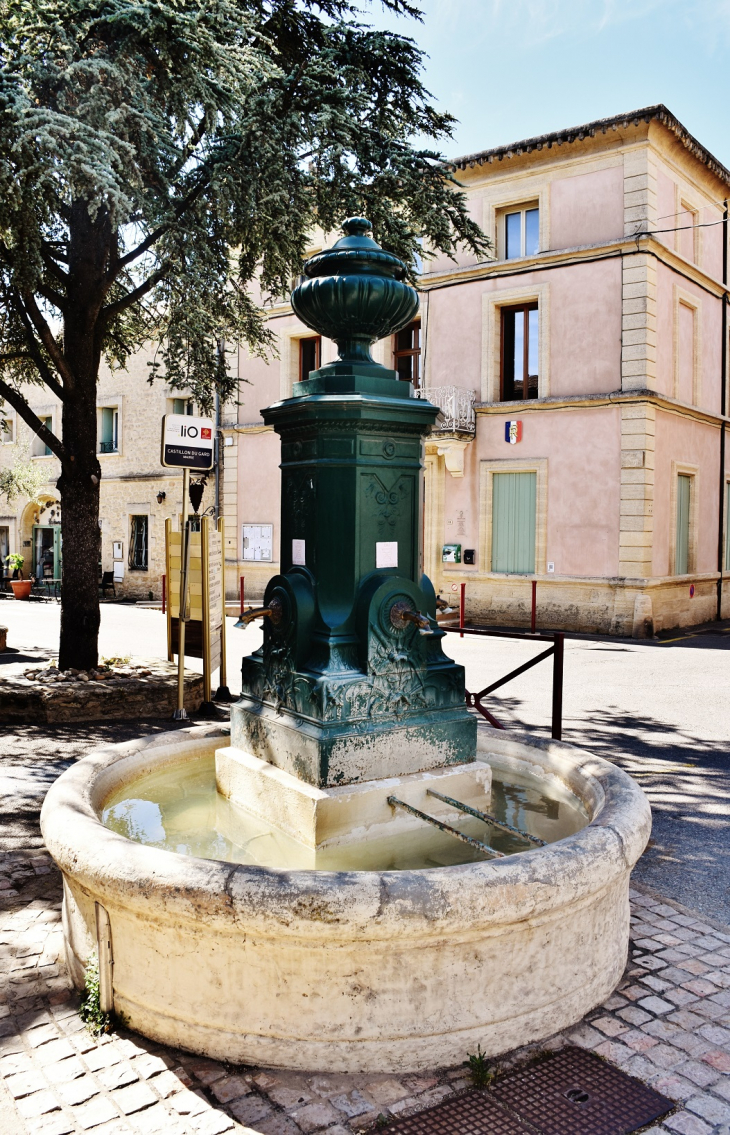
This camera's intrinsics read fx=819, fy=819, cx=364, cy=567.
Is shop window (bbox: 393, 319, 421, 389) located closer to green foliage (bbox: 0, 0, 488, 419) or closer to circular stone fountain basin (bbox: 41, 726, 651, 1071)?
green foliage (bbox: 0, 0, 488, 419)

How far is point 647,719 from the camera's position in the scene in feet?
25.4

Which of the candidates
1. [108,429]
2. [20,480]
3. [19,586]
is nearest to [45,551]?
[20,480]

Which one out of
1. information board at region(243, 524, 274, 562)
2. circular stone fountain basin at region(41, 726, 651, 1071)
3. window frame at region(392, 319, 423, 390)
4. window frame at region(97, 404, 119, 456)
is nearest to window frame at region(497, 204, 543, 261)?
window frame at region(392, 319, 423, 390)

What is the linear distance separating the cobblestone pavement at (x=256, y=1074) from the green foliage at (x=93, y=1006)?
0.10 ft

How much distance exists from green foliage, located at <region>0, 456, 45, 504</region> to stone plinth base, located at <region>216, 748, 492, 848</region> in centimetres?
2165

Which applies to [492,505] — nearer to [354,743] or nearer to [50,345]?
[50,345]

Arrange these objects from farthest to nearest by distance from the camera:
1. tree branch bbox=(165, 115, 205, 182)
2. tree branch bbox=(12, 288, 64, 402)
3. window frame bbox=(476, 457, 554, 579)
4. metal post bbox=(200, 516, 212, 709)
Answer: window frame bbox=(476, 457, 554, 579), tree branch bbox=(12, 288, 64, 402), metal post bbox=(200, 516, 212, 709), tree branch bbox=(165, 115, 205, 182)

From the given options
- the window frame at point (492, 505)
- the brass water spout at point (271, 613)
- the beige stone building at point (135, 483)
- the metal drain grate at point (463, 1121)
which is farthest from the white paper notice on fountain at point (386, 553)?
the beige stone building at point (135, 483)

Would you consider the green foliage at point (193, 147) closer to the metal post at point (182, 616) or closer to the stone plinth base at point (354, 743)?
the metal post at point (182, 616)

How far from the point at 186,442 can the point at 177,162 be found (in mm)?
2546

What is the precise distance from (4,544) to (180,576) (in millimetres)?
23054

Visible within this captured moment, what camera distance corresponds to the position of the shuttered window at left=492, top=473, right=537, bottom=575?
1623cm

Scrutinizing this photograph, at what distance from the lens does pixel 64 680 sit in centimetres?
766

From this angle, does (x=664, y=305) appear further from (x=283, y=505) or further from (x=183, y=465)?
(x=283, y=505)
